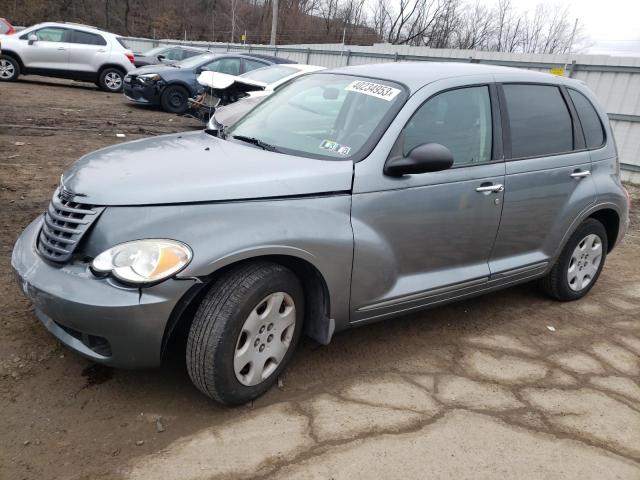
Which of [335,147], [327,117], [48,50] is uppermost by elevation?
[327,117]

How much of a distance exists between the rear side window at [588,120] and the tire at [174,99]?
9.61 meters

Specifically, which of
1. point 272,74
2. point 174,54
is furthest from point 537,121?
point 174,54

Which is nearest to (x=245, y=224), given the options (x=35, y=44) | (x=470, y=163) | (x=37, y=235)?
(x=37, y=235)

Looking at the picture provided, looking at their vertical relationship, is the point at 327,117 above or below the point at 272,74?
above

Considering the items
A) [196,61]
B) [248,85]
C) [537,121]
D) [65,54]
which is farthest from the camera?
[65,54]

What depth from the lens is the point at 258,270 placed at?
2684mm

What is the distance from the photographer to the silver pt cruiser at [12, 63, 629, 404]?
8.29 ft

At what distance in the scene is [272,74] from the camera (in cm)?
1027

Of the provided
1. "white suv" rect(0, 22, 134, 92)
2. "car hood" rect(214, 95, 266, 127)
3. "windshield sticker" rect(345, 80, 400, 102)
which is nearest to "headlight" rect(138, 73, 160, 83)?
"white suv" rect(0, 22, 134, 92)

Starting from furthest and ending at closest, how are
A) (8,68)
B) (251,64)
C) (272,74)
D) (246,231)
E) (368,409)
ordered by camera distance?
1. (8,68)
2. (251,64)
3. (272,74)
4. (368,409)
5. (246,231)

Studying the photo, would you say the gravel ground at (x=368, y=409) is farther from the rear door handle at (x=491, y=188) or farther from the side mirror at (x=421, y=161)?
the side mirror at (x=421, y=161)

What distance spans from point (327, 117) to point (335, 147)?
0.35m

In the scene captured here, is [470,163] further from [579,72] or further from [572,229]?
[579,72]

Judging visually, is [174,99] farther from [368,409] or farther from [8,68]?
[368,409]
